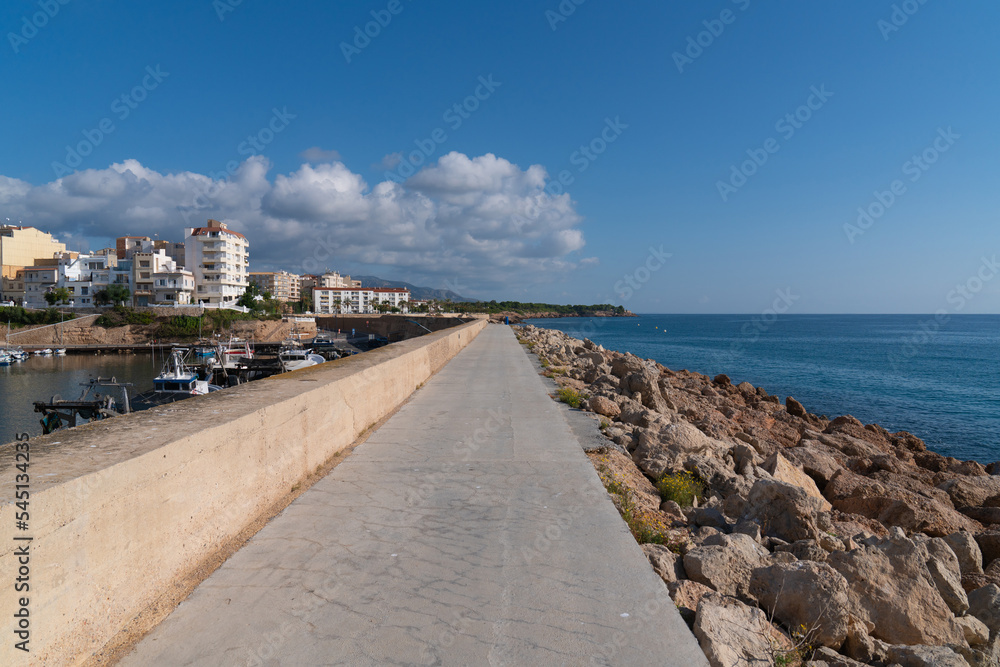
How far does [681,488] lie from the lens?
5855 mm

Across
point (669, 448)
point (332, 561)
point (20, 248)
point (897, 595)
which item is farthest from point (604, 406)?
point (20, 248)

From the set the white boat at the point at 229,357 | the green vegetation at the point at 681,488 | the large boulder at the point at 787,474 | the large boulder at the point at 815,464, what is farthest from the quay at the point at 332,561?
the white boat at the point at 229,357

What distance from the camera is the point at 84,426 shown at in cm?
353

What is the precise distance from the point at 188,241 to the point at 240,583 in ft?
311

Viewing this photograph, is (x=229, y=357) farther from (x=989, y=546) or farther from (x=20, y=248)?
(x=20, y=248)

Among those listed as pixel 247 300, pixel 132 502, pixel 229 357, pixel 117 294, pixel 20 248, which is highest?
pixel 20 248

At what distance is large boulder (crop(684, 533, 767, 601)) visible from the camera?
3.65 metres

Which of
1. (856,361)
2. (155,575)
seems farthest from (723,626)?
(856,361)

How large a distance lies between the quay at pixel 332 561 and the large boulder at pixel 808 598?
82 cm

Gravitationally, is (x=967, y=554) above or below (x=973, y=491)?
above

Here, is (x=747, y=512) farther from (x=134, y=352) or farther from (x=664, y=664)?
(x=134, y=352)

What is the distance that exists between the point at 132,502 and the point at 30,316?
318ft

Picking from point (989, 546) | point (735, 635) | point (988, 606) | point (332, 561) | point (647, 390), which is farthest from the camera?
point (647, 390)

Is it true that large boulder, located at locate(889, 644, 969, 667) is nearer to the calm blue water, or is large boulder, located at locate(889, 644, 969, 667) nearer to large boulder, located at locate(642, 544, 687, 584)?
large boulder, located at locate(642, 544, 687, 584)
